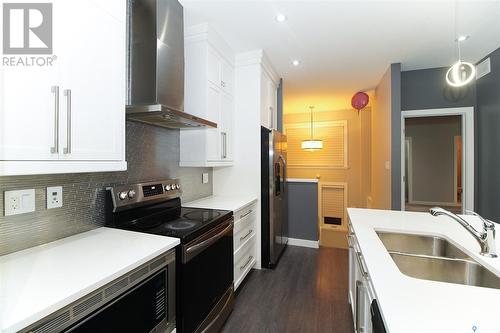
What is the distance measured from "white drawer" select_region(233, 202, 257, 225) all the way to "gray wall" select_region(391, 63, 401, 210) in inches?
74.1

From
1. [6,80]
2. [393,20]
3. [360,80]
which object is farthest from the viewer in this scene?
[360,80]

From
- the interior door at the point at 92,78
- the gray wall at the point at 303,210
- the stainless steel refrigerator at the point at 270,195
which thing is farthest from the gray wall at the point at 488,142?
the interior door at the point at 92,78

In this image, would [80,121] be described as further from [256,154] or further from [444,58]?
[444,58]

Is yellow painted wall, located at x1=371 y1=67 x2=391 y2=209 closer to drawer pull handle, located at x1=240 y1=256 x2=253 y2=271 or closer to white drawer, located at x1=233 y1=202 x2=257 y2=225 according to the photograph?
white drawer, located at x1=233 y1=202 x2=257 y2=225

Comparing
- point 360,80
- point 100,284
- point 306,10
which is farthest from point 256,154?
point 360,80

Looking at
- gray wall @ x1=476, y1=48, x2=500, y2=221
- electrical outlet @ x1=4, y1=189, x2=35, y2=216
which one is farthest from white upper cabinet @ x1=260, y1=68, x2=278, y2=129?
gray wall @ x1=476, y1=48, x2=500, y2=221

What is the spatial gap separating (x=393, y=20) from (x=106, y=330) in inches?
120

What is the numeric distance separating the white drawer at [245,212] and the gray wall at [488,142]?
9.46ft

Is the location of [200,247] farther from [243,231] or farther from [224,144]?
[224,144]

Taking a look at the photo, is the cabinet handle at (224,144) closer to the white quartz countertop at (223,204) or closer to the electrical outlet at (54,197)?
the white quartz countertop at (223,204)

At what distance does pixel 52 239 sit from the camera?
49.7 inches

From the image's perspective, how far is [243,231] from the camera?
243cm

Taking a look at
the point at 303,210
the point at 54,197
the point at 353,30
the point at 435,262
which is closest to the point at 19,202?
the point at 54,197

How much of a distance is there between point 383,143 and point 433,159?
415 cm
